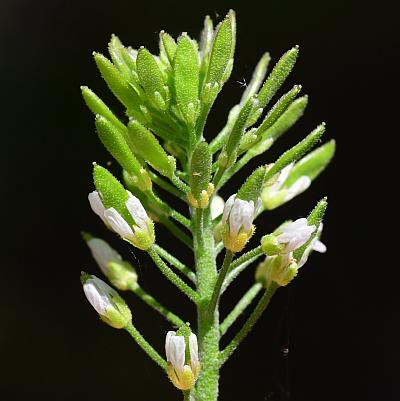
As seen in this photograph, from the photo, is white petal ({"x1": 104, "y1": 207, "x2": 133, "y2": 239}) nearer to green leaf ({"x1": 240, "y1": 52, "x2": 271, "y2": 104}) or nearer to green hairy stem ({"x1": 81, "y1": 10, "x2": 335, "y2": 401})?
green hairy stem ({"x1": 81, "y1": 10, "x2": 335, "y2": 401})

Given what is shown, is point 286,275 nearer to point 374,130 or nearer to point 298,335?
point 298,335

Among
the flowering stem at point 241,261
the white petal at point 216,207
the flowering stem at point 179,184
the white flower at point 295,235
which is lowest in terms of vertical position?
the white flower at point 295,235

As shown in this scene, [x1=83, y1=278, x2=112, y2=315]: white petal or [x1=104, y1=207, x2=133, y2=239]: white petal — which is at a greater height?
[x1=104, y1=207, x2=133, y2=239]: white petal

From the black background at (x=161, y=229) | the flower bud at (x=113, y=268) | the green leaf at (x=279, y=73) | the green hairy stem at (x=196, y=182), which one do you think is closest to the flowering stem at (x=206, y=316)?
the green hairy stem at (x=196, y=182)

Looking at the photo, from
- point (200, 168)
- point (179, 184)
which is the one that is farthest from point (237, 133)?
point (179, 184)

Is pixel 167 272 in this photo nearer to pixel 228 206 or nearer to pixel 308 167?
pixel 228 206

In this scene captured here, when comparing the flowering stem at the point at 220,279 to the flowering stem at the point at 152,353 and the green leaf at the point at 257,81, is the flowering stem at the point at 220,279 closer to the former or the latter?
the flowering stem at the point at 152,353

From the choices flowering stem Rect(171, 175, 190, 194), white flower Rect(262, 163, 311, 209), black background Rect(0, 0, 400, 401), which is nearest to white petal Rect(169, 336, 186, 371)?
flowering stem Rect(171, 175, 190, 194)
